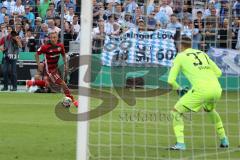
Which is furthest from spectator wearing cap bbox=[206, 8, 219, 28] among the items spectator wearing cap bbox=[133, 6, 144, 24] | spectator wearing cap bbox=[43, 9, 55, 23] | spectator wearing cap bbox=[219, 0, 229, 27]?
spectator wearing cap bbox=[43, 9, 55, 23]

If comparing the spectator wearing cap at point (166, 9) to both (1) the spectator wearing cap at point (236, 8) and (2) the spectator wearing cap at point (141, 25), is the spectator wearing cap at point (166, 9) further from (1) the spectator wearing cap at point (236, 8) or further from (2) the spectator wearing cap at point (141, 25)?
(1) the spectator wearing cap at point (236, 8)

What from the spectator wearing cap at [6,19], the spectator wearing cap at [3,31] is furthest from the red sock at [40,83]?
the spectator wearing cap at [6,19]

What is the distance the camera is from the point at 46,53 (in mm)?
21469

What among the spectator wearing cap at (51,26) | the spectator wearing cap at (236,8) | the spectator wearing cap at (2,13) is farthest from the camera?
the spectator wearing cap at (2,13)

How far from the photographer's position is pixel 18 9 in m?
28.0

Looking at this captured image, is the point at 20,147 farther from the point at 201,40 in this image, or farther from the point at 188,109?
the point at 201,40

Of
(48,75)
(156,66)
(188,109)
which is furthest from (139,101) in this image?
(188,109)

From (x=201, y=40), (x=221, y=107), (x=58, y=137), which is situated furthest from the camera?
(x=221, y=107)

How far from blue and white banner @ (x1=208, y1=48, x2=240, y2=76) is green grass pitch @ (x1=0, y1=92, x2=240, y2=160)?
81cm

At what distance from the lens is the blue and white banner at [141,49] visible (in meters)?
17.1

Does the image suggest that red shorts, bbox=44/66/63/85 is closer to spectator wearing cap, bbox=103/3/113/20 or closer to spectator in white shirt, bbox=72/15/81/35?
spectator in white shirt, bbox=72/15/81/35

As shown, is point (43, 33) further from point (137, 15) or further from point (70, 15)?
point (137, 15)

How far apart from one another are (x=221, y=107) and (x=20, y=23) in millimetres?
10660

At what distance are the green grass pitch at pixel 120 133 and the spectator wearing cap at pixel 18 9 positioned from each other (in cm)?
714
